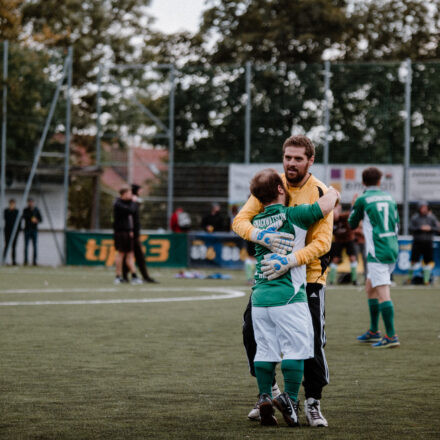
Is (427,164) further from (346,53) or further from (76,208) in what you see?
(346,53)

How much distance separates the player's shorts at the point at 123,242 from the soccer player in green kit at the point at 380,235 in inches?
393

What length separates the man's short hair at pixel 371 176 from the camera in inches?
398

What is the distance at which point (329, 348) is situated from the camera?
9914 mm

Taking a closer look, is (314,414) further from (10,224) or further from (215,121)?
(215,121)

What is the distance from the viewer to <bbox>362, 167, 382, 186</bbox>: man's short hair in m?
10.1

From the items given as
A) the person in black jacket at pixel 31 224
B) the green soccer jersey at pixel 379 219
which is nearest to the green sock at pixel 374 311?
the green soccer jersey at pixel 379 219

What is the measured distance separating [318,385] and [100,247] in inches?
863

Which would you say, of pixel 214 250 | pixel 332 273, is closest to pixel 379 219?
pixel 332 273

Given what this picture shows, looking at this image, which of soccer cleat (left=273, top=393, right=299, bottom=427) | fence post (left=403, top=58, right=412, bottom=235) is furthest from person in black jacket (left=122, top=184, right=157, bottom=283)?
soccer cleat (left=273, top=393, right=299, bottom=427)

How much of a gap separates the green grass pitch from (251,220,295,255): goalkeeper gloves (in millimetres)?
1080

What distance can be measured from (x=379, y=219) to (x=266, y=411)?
4662mm

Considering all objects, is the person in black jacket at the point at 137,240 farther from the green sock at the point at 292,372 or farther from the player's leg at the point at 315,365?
the green sock at the point at 292,372

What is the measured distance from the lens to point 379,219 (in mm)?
10141

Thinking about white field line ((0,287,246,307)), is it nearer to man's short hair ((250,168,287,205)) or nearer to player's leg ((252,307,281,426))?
player's leg ((252,307,281,426))
